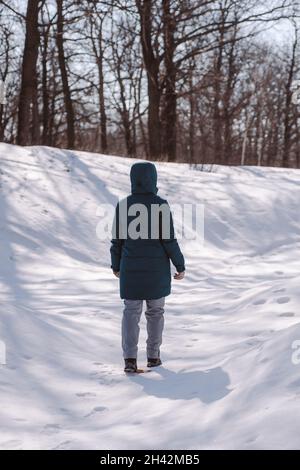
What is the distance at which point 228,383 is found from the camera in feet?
13.2

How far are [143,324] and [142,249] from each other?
1.91 metres

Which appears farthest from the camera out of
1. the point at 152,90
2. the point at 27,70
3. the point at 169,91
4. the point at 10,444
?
the point at 169,91

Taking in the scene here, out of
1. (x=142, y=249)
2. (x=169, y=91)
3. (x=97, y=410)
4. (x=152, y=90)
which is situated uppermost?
(x=169, y=91)

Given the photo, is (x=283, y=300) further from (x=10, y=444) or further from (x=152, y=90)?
(x=152, y=90)

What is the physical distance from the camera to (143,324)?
251 inches

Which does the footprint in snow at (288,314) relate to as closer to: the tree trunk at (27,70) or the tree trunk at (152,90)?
the tree trunk at (27,70)

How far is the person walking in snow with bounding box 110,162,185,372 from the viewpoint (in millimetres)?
4660

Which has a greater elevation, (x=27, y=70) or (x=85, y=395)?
(x=27, y=70)

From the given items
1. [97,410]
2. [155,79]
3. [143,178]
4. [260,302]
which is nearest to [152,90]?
[155,79]

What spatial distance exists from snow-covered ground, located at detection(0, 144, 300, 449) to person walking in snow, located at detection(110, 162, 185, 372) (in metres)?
0.50

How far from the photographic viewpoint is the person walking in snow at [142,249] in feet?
15.3

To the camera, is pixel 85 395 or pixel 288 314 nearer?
pixel 85 395

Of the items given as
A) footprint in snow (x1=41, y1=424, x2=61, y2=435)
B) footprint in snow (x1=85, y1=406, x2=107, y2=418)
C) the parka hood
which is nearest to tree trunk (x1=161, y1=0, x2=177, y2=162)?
the parka hood
